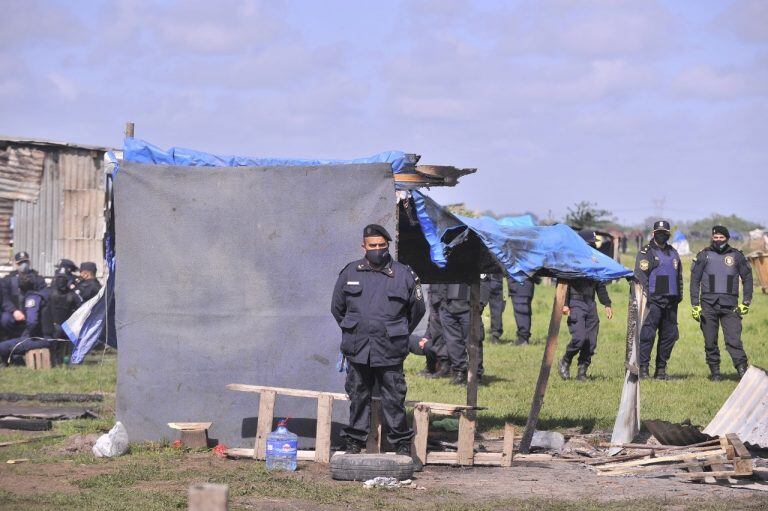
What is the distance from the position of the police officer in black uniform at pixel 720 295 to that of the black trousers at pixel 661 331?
1.35 feet

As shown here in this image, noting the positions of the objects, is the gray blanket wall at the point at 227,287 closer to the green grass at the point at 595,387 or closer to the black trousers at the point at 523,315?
the green grass at the point at 595,387

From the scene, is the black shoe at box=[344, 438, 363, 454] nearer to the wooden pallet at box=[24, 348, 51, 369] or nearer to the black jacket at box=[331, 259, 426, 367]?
the black jacket at box=[331, 259, 426, 367]

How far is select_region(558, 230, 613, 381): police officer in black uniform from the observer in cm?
1619

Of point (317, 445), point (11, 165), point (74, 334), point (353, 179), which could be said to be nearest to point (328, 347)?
point (317, 445)

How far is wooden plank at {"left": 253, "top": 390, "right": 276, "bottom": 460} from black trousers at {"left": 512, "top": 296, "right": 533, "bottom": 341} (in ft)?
38.3

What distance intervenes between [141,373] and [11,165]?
1571 cm

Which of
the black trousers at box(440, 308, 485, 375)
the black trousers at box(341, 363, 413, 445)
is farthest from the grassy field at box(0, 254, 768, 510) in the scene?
the black trousers at box(341, 363, 413, 445)

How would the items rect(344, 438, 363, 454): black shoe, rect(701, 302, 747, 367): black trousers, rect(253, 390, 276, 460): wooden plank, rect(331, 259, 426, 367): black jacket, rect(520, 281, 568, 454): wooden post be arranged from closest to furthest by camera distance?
rect(331, 259, 426, 367): black jacket
rect(344, 438, 363, 454): black shoe
rect(253, 390, 276, 460): wooden plank
rect(520, 281, 568, 454): wooden post
rect(701, 302, 747, 367): black trousers

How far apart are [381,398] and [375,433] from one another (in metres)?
0.44

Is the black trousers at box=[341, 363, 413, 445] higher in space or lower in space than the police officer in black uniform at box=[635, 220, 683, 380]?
lower

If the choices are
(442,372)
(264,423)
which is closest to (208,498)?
(264,423)

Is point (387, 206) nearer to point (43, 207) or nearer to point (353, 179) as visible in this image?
point (353, 179)

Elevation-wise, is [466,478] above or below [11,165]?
below

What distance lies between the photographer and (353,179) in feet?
34.7
